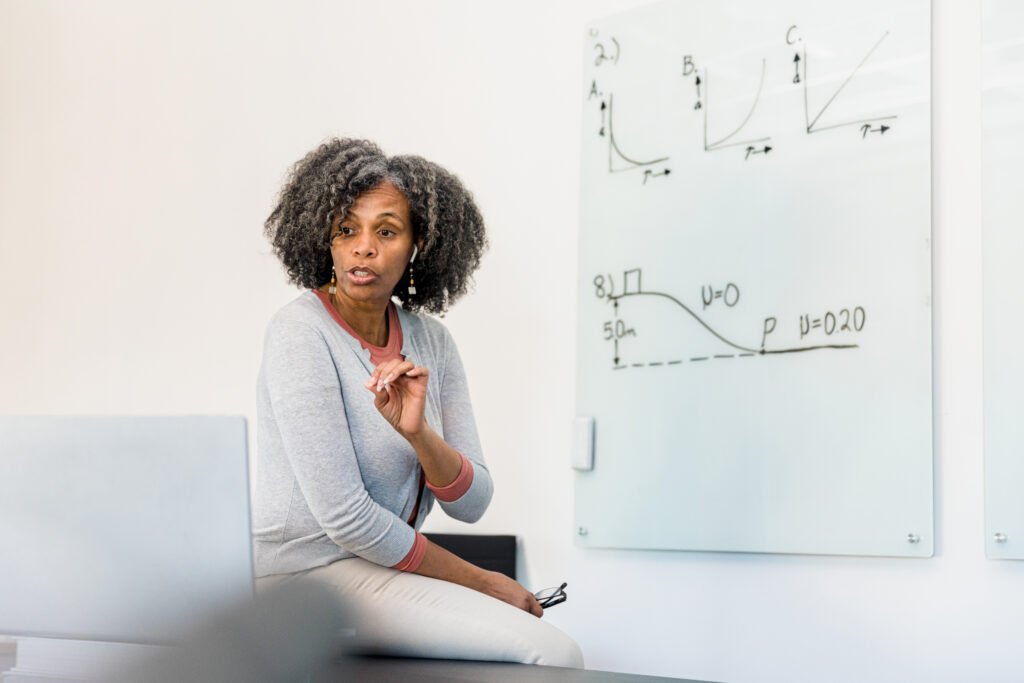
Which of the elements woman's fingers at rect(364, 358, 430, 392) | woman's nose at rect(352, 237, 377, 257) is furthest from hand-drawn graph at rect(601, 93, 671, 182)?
woman's fingers at rect(364, 358, 430, 392)

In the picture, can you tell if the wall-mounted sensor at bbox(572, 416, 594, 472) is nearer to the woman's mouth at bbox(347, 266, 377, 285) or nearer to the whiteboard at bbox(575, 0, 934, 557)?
the whiteboard at bbox(575, 0, 934, 557)

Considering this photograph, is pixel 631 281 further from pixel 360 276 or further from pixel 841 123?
pixel 360 276

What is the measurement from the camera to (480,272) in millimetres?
2484

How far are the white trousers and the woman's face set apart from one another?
42cm

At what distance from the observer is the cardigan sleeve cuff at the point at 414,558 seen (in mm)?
1446

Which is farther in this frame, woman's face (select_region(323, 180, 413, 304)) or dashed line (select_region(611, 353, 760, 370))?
dashed line (select_region(611, 353, 760, 370))

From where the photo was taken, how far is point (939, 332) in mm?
1808

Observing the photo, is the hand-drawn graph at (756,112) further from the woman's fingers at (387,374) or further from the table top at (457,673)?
the table top at (457,673)

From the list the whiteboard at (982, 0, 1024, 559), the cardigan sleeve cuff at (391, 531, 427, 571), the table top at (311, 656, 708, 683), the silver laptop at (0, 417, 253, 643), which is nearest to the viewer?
the silver laptop at (0, 417, 253, 643)

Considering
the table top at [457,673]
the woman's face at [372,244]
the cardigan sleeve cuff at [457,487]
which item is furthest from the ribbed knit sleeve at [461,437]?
the table top at [457,673]

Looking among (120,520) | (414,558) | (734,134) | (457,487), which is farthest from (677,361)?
(120,520)

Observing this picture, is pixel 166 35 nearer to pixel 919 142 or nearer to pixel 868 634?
pixel 919 142

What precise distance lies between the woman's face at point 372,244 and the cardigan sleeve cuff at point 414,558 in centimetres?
37

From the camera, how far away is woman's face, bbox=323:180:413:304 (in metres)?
1.60
